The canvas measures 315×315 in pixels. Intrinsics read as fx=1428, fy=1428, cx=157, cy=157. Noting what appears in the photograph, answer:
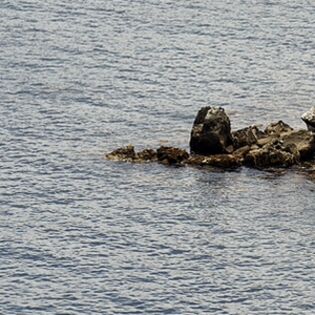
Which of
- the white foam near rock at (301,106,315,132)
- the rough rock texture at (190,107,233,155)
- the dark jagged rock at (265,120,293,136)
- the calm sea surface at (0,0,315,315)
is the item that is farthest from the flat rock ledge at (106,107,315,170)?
the calm sea surface at (0,0,315,315)

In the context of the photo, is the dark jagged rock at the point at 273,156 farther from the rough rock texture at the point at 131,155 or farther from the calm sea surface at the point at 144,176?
the rough rock texture at the point at 131,155

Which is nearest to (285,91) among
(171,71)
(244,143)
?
(171,71)

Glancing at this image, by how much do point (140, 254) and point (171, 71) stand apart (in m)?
47.5

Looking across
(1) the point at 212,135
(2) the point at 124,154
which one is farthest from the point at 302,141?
(2) the point at 124,154

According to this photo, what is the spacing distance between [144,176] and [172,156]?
3.19m

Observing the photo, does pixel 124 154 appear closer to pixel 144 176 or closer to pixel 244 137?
pixel 144 176

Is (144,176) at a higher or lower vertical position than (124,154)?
lower

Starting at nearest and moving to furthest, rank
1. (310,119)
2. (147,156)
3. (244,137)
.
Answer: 1. (147,156)
2. (244,137)
3. (310,119)

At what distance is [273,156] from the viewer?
10338cm

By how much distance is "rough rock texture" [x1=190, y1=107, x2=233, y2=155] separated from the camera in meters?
105

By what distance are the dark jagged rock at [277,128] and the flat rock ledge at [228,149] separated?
71cm

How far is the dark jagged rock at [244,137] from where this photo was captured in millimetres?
106000

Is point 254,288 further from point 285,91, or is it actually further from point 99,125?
point 285,91

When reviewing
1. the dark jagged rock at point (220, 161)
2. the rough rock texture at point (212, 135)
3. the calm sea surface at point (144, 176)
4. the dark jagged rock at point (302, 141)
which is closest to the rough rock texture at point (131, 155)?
the calm sea surface at point (144, 176)
